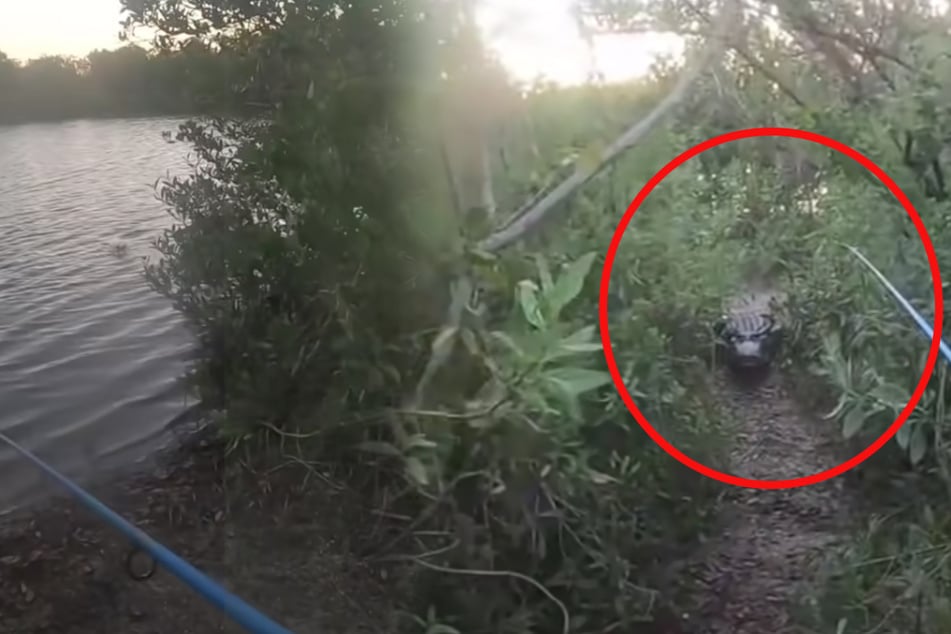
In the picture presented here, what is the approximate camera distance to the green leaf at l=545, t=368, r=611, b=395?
0.60m

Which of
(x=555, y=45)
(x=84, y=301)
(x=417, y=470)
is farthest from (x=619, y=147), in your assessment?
(x=84, y=301)

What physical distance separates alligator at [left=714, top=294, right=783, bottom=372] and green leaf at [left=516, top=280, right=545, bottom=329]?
0.46 feet

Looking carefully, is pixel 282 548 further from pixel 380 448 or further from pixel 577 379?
pixel 577 379

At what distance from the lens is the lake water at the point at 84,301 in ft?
1.95

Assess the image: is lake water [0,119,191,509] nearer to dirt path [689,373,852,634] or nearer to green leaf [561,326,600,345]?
green leaf [561,326,600,345]

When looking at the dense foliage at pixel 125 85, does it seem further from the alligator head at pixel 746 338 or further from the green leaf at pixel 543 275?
the alligator head at pixel 746 338

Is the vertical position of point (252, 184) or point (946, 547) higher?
point (252, 184)

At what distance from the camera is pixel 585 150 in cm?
61

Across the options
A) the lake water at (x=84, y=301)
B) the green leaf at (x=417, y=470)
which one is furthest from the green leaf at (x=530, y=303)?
the lake water at (x=84, y=301)

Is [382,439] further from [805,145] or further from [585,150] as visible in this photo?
[805,145]

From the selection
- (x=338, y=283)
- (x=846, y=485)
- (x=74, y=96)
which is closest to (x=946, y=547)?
(x=846, y=485)

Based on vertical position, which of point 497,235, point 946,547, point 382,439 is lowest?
point 946,547

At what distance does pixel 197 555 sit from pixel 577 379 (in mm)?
258

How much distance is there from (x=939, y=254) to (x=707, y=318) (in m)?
0.17
